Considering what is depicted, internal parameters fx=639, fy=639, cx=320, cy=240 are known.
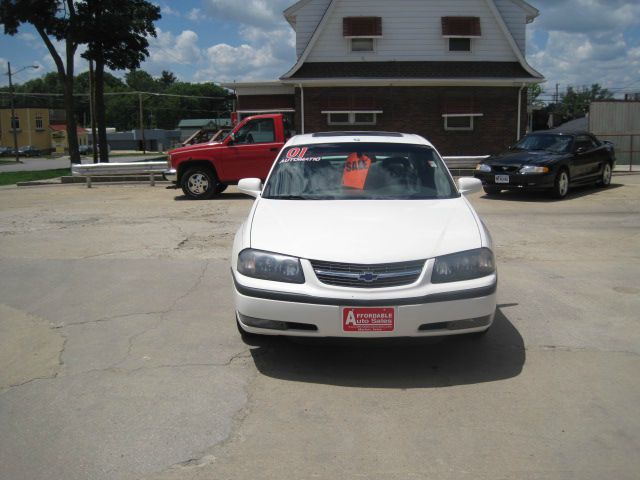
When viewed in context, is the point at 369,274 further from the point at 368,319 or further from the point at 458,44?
the point at 458,44

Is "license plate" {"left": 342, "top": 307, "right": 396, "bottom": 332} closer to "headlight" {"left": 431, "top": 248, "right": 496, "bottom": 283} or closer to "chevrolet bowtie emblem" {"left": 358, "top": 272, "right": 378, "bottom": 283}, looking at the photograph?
"chevrolet bowtie emblem" {"left": 358, "top": 272, "right": 378, "bottom": 283}

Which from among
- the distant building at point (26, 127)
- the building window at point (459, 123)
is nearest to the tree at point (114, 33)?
the building window at point (459, 123)

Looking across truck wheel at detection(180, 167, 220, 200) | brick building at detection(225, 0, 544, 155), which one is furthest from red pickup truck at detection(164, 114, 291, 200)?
brick building at detection(225, 0, 544, 155)

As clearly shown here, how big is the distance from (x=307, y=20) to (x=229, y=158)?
1312 centimetres

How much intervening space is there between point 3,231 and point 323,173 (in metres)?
7.35

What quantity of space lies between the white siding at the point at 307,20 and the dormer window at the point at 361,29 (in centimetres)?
137

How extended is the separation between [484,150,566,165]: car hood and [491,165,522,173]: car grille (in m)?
Result: 0.09

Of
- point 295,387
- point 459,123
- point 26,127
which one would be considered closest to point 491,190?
point 459,123

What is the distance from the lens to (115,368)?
4598 millimetres

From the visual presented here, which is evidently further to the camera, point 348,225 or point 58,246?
point 58,246

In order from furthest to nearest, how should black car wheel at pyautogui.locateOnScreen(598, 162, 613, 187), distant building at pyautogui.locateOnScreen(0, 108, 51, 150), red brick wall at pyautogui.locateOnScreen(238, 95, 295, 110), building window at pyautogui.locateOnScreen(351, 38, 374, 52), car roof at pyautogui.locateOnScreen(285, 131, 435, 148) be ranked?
distant building at pyautogui.locateOnScreen(0, 108, 51, 150), red brick wall at pyautogui.locateOnScreen(238, 95, 295, 110), building window at pyautogui.locateOnScreen(351, 38, 374, 52), black car wheel at pyautogui.locateOnScreen(598, 162, 613, 187), car roof at pyautogui.locateOnScreen(285, 131, 435, 148)

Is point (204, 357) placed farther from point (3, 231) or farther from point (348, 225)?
point (3, 231)

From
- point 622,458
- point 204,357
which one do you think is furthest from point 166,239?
point 622,458

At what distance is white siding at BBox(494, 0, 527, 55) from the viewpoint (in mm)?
26172
